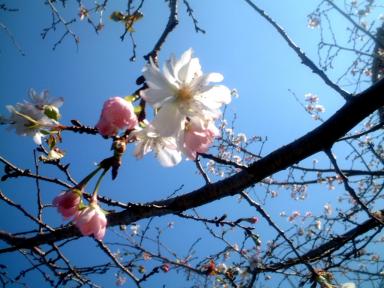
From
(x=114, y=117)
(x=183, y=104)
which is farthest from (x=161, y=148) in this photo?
(x=114, y=117)

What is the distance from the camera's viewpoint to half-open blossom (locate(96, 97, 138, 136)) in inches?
33.3

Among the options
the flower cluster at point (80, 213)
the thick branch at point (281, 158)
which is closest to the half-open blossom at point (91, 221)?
the flower cluster at point (80, 213)

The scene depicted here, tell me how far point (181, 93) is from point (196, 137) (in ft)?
0.59

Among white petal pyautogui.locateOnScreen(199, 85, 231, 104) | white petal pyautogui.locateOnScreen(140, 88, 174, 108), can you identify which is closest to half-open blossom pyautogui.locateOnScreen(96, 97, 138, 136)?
white petal pyautogui.locateOnScreen(140, 88, 174, 108)

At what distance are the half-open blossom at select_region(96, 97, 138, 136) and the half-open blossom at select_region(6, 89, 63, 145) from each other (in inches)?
13.8

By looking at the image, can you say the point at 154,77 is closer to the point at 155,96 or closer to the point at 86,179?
the point at 155,96

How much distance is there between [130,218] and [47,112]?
624 millimetres

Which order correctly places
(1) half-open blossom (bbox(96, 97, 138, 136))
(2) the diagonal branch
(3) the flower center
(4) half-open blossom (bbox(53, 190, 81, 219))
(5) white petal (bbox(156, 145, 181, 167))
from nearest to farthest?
(1) half-open blossom (bbox(96, 97, 138, 136)) < (4) half-open blossom (bbox(53, 190, 81, 219)) < (3) the flower center < (5) white petal (bbox(156, 145, 181, 167)) < (2) the diagonal branch

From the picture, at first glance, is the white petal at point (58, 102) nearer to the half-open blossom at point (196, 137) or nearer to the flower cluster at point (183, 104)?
the flower cluster at point (183, 104)

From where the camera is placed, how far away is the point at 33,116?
119cm

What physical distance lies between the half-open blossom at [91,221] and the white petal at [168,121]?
33cm

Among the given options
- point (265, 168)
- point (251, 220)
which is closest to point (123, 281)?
point (251, 220)

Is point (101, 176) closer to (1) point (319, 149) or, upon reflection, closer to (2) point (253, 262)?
(1) point (319, 149)

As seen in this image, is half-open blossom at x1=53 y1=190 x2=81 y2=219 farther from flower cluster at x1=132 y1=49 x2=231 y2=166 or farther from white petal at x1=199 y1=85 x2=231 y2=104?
white petal at x1=199 y1=85 x2=231 y2=104
